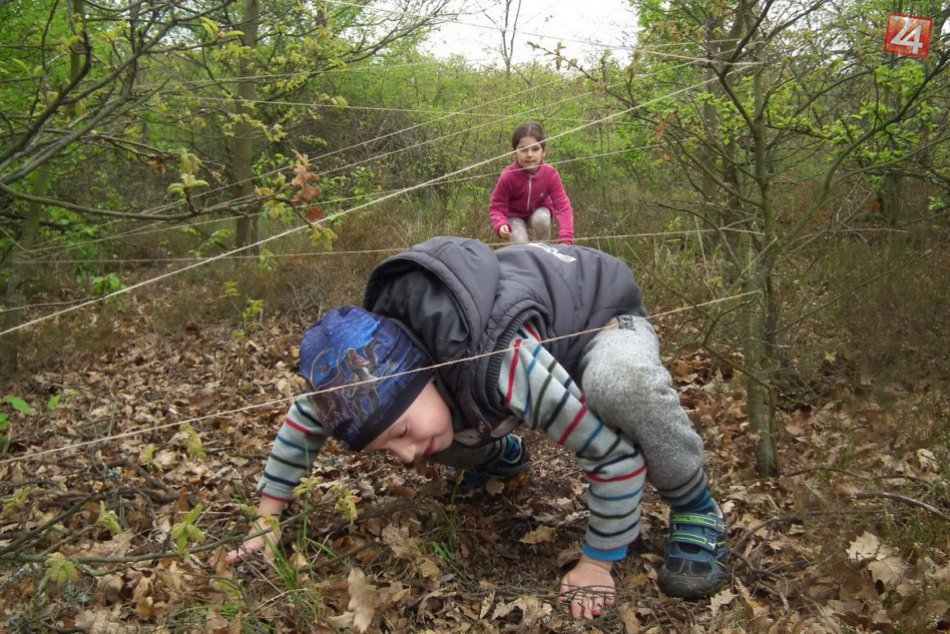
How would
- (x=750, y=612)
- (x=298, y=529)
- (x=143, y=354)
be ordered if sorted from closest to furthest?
(x=750, y=612)
(x=298, y=529)
(x=143, y=354)

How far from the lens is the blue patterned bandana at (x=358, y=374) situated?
1873 mm

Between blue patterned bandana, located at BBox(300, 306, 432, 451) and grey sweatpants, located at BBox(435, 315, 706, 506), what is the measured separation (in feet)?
1.81

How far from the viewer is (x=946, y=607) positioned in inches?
73.2

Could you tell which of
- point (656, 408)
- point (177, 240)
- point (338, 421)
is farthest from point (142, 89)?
point (177, 240)

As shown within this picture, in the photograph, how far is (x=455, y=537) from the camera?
99.0 inches

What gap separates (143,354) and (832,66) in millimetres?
5421

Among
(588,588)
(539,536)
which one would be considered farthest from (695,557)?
(539,536)

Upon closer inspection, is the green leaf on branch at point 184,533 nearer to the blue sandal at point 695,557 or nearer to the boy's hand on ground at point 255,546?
the boy's hand on ground at point 255,546

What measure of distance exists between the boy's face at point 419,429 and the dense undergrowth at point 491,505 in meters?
0.28

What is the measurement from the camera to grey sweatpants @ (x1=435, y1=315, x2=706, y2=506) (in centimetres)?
→ 203

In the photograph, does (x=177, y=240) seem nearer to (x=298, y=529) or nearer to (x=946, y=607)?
(x=298, y=529)

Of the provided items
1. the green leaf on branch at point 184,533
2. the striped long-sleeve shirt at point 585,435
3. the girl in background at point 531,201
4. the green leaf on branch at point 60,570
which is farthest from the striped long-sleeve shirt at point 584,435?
the girl in background at point 531,201

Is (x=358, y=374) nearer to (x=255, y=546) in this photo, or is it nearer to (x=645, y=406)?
(x=645, y=406)

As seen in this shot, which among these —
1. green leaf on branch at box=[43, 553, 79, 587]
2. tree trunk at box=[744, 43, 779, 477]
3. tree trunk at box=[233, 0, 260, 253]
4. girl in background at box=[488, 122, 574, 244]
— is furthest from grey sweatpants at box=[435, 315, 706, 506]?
tree trunk at box=[233, 0, 260, 253]
